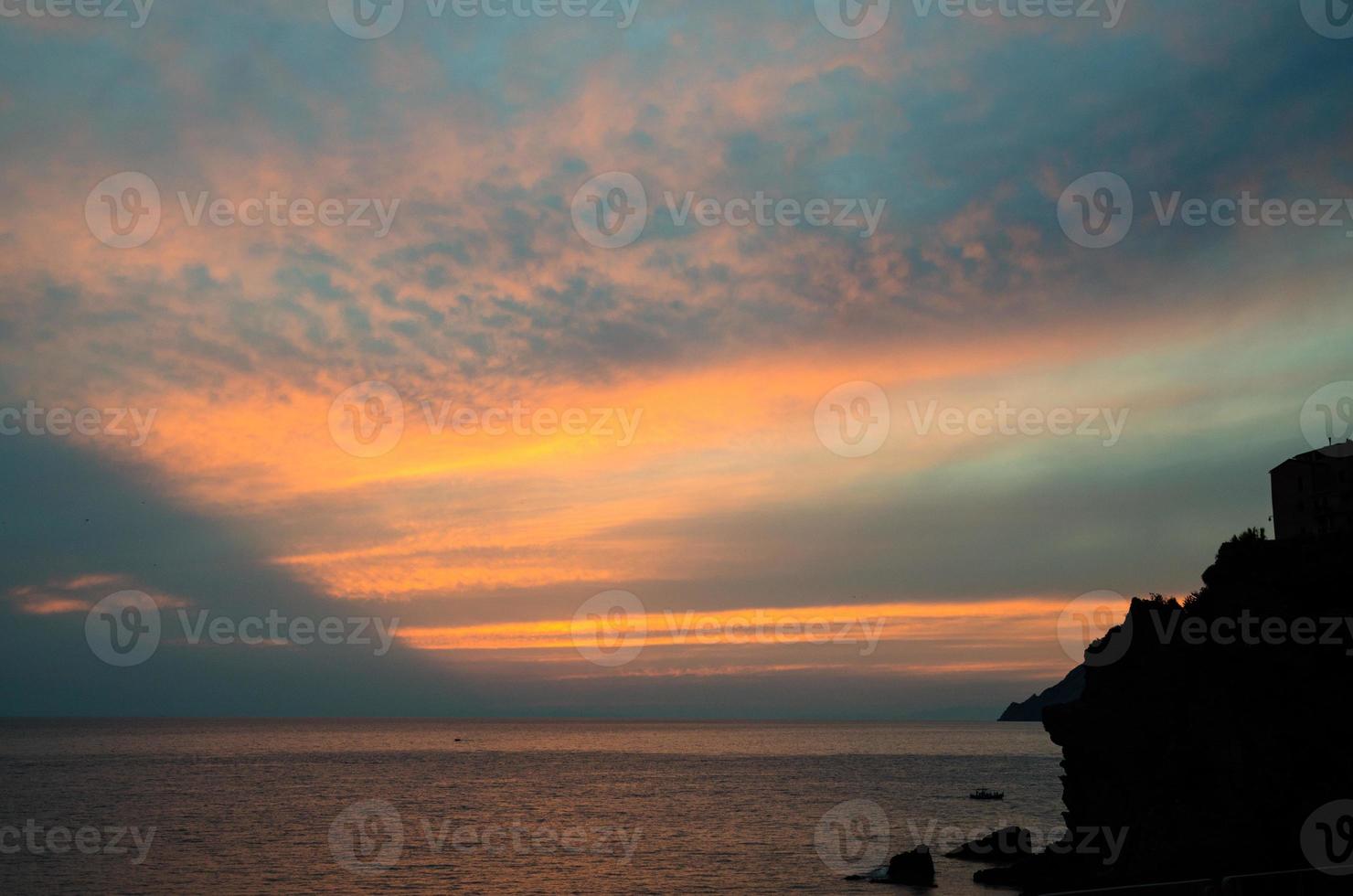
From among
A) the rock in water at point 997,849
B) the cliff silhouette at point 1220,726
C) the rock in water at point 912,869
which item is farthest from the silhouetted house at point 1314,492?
the rock in water at point 912,869

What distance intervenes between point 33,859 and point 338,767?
3668 inches

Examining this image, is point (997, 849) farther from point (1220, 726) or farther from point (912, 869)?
point (1220, 726)

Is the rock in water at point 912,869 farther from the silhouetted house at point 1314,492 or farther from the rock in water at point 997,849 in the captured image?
the silhouetted house at point 1314,492

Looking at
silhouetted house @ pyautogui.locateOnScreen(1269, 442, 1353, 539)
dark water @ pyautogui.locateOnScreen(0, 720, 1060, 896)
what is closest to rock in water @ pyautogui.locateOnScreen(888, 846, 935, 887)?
dark water @ pyautogui.locateOnScreen(0, 720, 1060, 896)

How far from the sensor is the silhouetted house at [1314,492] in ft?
181

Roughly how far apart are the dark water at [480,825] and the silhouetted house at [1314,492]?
29.4 metres

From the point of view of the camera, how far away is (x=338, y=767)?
5832 inches

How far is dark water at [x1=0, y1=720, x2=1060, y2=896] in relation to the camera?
55188 millimetres

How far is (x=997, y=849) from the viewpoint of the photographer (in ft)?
201

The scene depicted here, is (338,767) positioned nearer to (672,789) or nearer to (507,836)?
(672,789)

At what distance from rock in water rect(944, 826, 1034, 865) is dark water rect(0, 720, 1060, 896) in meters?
2.17

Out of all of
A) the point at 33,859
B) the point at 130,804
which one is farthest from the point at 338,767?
the point at 33,859

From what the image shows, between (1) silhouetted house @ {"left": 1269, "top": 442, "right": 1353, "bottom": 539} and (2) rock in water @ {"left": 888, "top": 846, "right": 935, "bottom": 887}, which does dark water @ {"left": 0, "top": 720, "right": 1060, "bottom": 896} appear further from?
(1) silhouetted house @ {"left": 1269, "top": 442, "right": 1353, "bottom": 539}

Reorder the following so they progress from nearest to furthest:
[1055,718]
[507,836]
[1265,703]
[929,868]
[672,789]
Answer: [1265,703]
[1055,718]
[929,868]
[507,836]
[672,789]
